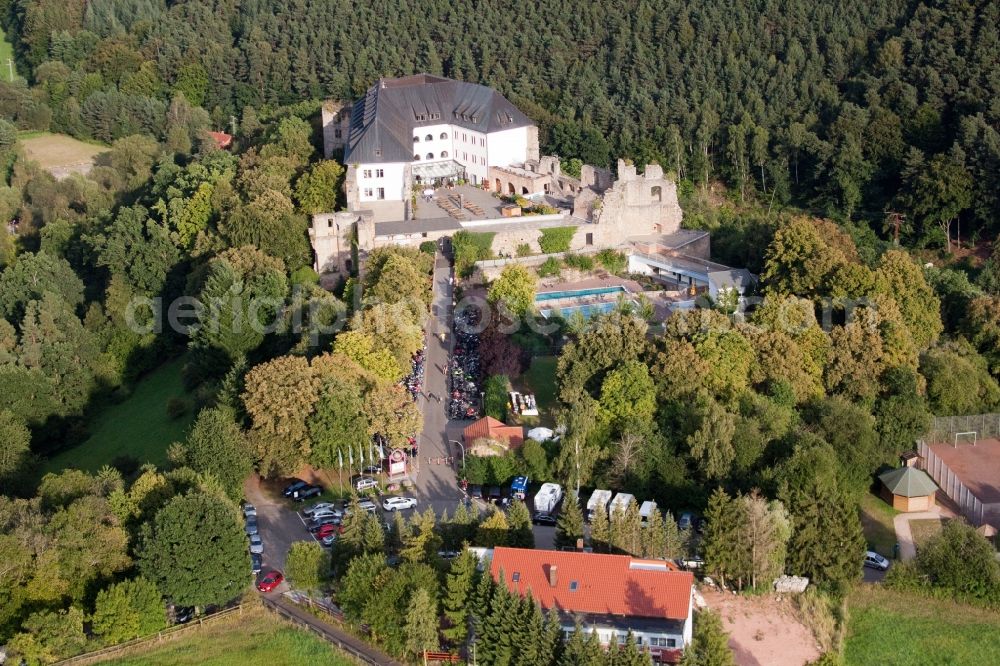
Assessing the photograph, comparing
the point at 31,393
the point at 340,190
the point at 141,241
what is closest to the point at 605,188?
the point at 340,190

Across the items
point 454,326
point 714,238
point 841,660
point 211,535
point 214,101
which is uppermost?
point 214,101

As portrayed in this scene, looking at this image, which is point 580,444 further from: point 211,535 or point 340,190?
point 340,190

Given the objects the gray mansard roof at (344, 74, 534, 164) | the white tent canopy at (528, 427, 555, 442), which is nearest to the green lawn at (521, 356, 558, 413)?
the white tent canopy at (528, 427, 555, 442)

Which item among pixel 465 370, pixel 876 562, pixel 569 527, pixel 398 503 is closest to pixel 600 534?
pixel 569 527

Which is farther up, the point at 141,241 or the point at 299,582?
the point at 141,241

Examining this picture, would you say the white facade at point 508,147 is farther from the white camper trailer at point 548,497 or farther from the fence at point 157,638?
the fence at point 157,638

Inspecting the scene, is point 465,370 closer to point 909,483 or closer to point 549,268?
point 549,268

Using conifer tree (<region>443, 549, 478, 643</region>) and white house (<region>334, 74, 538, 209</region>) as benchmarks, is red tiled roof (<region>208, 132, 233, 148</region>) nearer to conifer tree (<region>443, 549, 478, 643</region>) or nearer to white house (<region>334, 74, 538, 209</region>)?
white house (<region>334, 74, 538, 209</region>)
